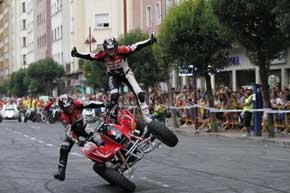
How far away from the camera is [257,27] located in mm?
24141

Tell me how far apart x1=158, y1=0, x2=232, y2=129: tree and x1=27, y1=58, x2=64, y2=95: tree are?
50.2m

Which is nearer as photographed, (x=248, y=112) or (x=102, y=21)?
(x=248, y=112)

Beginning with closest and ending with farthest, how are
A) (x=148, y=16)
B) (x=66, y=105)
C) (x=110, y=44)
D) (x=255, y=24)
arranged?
1. (x=66, y=105)
2. (x=110, y=44)
3. (x=255, y=24)
4. (x=148, y=16)

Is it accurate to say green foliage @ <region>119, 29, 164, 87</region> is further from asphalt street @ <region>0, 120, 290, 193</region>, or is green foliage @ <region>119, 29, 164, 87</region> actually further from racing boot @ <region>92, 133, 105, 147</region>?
racing boot @ <region>92, 133, 105, 147</region>

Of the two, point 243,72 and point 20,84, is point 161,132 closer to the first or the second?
point 243,72

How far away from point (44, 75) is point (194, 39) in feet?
172

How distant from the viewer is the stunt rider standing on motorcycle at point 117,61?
13.0m

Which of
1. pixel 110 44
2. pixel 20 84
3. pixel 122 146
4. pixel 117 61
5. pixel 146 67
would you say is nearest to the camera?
pixel 122 146

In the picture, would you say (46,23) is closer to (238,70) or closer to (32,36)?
(32,36)

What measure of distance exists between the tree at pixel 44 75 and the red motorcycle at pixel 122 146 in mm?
68253

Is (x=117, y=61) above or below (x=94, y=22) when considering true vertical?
below

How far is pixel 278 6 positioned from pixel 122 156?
1022cm

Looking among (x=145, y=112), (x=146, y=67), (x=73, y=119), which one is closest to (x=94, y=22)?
(x=146, y=67)

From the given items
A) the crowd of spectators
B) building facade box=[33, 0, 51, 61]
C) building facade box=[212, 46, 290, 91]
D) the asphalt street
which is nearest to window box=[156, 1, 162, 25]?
building facade box=[212, 46, 290, 91]
